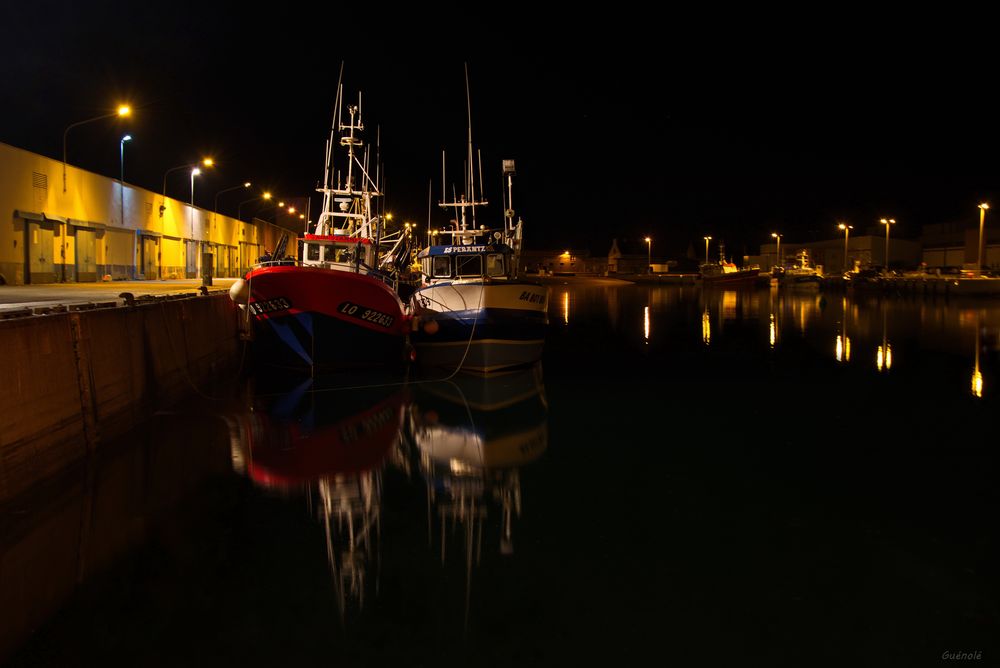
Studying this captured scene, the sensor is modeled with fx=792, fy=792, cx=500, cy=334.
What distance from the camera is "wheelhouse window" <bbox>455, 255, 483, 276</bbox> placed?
71.2 ft

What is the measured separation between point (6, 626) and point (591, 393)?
13.7 m

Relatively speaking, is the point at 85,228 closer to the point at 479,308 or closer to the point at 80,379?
the point at 479,308

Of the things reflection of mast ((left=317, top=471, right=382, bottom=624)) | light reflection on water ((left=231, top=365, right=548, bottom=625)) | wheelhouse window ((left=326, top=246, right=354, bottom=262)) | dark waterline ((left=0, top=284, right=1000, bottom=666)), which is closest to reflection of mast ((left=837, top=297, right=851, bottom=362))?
dark waterline ((left=0, top=284, right=1000, bottom=666))

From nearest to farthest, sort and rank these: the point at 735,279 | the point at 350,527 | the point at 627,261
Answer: the point at 350,527 → the point at 735,279 → the point at 627,261

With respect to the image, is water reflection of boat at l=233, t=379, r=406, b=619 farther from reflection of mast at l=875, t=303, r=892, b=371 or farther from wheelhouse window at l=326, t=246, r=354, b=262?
reflection of mast at l=875, t=303, r=892, b=371

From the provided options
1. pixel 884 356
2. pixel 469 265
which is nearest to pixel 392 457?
pixel 469 265

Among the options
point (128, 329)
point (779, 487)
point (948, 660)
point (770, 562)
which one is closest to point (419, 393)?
point (128, 329)

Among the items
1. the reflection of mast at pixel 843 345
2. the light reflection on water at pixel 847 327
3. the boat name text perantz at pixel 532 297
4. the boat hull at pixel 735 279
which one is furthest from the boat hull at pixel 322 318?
the boat hull at pixel 735 279

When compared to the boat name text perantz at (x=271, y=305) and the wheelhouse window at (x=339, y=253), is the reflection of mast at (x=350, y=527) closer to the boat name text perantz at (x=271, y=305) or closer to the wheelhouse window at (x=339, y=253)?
the boat name text perantz at (x=271, y=305)

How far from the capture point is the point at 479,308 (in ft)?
67.6

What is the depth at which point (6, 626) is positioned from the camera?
6664 mm

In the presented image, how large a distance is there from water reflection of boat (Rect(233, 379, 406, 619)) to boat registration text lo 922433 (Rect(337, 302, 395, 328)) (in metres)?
2.28

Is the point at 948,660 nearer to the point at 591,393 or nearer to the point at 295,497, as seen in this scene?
the point at 295,497

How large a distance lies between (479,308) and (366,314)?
123 inches
